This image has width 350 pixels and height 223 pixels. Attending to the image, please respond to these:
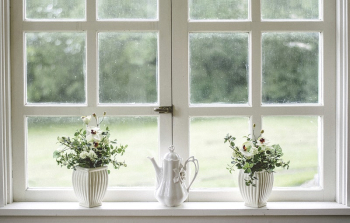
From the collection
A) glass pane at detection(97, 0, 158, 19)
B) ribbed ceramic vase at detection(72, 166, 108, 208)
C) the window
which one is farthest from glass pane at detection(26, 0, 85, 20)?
ribbed ceramic vase at detection(72, 166, 108, 208)

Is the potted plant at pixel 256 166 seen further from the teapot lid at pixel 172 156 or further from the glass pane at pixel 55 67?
the glass pane at pixel 55 67

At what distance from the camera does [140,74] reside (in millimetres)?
2041

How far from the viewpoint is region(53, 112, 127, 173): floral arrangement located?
73.1 inches

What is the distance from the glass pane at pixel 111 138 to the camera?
204 centimetres

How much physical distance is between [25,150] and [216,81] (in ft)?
3.56

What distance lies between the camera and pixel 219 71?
6.72ft

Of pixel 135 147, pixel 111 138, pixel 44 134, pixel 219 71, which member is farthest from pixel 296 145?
pixel 44 134

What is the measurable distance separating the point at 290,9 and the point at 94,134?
4.00ft

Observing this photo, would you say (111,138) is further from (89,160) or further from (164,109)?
(164,109)

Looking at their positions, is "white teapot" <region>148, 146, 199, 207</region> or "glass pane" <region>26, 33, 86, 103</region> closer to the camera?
"white teapot" <region>148, 146, 199, 207</region>

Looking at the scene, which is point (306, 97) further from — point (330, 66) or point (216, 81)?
point (216, 81)

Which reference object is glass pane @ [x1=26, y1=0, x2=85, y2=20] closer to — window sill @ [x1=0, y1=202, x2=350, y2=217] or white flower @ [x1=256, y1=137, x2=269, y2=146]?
window sill @ [x1=0, y1=202, x2=350, y2=217]

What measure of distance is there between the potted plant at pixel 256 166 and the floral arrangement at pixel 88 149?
591 millimetres

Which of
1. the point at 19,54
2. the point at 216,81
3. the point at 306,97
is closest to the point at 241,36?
the point at 216,81
